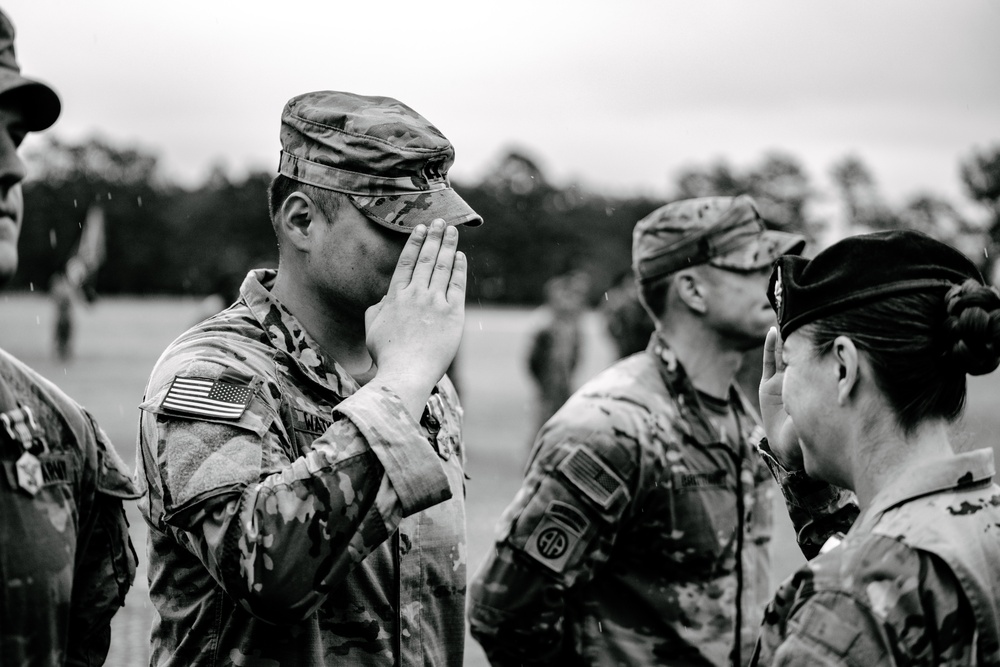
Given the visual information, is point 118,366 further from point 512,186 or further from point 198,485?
point 512,186

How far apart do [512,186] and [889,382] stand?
242 ft

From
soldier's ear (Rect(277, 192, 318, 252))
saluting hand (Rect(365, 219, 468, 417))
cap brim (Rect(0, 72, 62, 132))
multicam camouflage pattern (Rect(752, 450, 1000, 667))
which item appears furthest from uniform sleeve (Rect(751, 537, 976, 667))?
cap brim (Rect(0, 72, 62, 132))

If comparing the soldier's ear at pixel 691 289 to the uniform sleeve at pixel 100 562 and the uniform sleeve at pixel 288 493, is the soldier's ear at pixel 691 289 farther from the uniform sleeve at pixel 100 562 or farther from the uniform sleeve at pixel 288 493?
the uniform sleeve at pixel 100 562

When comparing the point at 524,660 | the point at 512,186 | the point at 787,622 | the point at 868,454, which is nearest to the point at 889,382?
→ the point at 868,454

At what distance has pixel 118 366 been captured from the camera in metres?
24.5

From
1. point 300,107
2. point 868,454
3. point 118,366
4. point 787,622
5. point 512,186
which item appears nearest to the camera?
point 787,622

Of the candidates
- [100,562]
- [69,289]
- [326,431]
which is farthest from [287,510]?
[69,289]

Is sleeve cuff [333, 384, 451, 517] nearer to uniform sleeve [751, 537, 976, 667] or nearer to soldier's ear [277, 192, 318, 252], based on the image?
soldier's ear [277, 192, 318, 252]

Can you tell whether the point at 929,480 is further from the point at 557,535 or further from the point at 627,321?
the point at 627,321

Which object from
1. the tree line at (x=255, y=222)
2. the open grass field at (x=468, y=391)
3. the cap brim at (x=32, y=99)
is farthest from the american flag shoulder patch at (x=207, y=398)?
the tree line at (x=255, y=222)

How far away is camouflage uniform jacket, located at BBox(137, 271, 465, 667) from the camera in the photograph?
2.11 meters

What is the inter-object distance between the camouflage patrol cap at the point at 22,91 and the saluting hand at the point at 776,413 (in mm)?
1772

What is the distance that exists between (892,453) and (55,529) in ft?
5.58

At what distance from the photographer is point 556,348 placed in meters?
12.7
